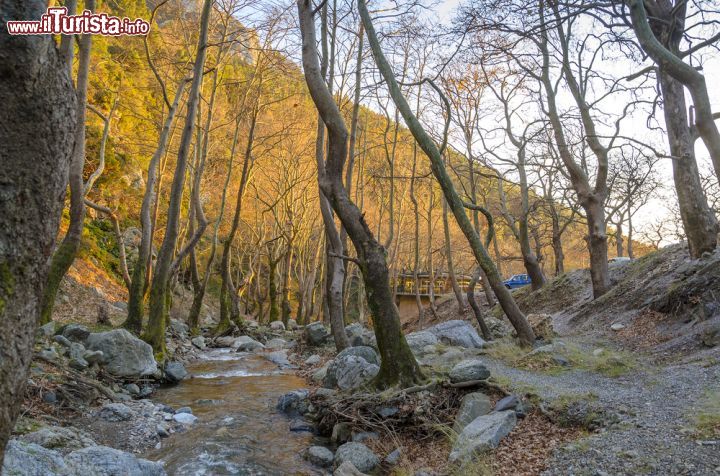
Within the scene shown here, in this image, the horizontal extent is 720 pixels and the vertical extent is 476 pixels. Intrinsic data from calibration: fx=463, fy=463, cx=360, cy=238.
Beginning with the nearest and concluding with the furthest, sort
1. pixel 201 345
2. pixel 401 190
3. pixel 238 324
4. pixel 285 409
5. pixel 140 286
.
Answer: pixel 285 409, pixel 140 286, pixel 201 345, pixel 238 324, pixel 401 190

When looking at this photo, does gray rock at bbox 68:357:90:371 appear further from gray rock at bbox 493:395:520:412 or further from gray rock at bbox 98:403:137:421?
gray rock at bbox 493:395:520:412

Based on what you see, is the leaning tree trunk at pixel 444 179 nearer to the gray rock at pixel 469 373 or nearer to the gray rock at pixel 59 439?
the gray rock at pixel 469 373

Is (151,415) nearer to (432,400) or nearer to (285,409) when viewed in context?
(285,409)

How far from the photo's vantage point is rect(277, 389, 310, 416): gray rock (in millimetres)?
6404

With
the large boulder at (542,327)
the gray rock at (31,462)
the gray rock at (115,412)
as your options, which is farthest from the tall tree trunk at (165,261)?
the large boulder at (542,327)

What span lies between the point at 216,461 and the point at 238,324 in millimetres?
11935

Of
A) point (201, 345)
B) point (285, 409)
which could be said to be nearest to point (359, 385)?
point (285, 409)

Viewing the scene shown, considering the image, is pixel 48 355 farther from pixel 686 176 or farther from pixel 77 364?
pixel 686 176

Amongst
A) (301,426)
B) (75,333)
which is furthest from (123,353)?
(301,426)

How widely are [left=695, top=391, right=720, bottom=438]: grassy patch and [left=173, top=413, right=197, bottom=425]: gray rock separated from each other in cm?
528

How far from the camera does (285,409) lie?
6.53 m

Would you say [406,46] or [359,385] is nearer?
[359,385]

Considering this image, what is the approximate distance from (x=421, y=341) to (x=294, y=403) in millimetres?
3441

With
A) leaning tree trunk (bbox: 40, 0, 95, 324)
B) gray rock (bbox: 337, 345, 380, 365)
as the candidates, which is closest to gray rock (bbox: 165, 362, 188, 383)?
leaning tree trunk (bbox: 40, 0, 95, 324)
